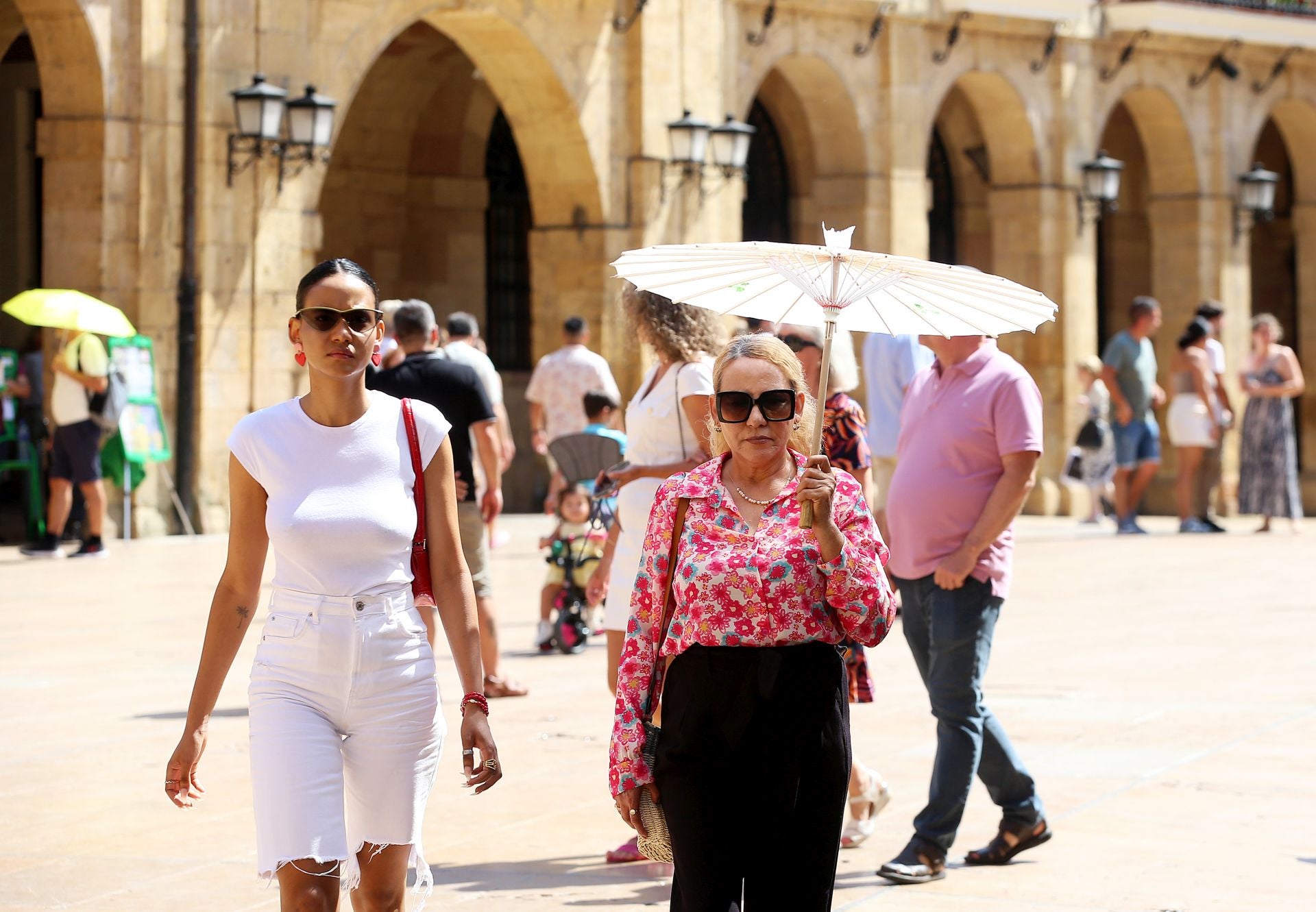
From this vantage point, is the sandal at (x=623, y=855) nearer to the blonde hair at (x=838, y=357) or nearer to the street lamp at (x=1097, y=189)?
the blonde hair at (x=838, y=357)

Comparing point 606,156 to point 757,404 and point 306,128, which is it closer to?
point 306,128

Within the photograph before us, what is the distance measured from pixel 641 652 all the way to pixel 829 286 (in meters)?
0.97

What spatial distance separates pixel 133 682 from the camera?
9953 millimetres

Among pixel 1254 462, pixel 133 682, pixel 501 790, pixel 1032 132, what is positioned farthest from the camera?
pixel 1032 132

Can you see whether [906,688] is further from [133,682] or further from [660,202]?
[660,202]

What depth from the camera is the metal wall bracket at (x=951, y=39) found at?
24.0m

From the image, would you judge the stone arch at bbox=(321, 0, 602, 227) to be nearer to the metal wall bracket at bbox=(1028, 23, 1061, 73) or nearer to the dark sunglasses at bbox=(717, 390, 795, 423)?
the metal wall bracket at bbox=(1028, 23, 1061, 73)

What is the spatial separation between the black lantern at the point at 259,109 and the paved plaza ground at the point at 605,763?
4.54 metres

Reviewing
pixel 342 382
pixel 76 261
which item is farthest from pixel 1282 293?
pixel 342 382

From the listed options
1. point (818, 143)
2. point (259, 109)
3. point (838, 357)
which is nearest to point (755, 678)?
point (838, 357)

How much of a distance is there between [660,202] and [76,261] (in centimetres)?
624

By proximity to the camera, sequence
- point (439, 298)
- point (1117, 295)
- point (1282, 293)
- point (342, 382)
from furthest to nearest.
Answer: point (1282, 293) < point (1117, 295) < point (439, 298) < point (342, 382)

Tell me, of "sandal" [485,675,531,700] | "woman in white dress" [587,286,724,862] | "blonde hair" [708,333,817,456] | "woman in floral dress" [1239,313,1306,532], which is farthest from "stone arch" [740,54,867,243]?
Answer: "blonde hair" [708,333,817,456]

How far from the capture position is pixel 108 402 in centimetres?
1573
